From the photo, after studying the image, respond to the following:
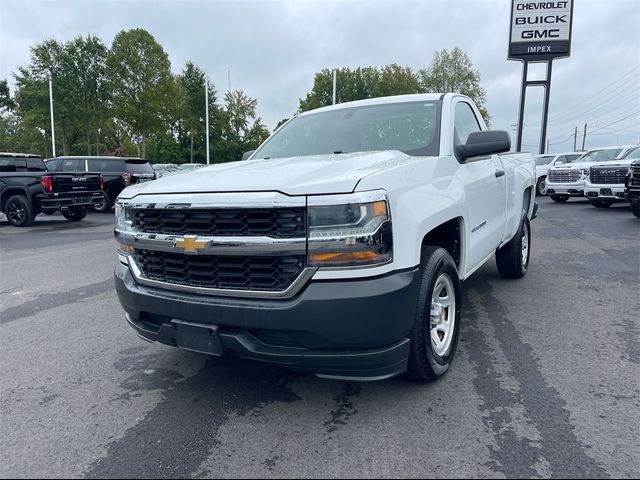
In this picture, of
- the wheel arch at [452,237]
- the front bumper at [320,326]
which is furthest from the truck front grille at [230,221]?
the wheel arch at [452,237]

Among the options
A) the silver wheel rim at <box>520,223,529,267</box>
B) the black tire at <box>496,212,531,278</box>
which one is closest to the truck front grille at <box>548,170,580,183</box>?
the silver wheel rim at <box>520,223,529,267</box>

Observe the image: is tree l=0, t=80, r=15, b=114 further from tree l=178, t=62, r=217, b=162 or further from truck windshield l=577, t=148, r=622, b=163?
truck windshield l=577, t=148, r=622, b=163

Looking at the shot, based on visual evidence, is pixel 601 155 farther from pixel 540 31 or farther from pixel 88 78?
pixel 88 78

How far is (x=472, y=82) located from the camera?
58094mm

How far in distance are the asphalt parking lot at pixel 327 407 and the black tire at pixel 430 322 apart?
16 cm

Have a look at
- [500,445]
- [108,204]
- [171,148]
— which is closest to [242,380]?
[500,445]

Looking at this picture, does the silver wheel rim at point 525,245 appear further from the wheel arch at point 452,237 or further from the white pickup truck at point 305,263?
the white pickup truck at point 305,263

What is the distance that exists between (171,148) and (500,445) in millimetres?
58828

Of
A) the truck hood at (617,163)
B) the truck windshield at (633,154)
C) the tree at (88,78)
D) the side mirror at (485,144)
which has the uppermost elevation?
the tree at (88,78)

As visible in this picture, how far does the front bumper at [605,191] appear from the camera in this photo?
46.1 feet

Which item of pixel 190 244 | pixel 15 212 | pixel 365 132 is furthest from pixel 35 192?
pixel 190 244

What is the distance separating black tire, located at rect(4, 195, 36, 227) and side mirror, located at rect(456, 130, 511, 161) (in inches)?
504

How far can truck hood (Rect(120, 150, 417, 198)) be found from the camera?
250 centimetres

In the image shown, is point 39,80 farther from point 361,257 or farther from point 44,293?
point 361,257
